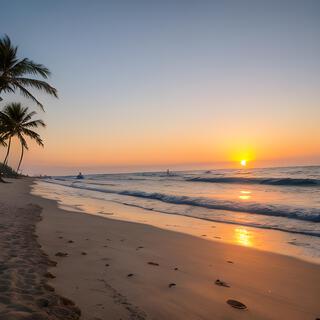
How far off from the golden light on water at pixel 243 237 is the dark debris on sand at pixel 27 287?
479 centimetres

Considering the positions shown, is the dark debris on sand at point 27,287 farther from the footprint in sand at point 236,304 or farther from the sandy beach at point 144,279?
the footprint in sand at point 236,304

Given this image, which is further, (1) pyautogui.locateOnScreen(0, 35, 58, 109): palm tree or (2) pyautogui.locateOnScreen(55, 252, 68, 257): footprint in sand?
(1) pyautogui.locateOnScreen(0, 35, 58, 109): palm tree

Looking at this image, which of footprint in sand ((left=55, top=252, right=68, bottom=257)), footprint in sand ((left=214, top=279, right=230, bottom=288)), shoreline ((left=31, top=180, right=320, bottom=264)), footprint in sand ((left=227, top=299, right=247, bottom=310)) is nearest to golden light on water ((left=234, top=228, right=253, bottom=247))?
shoreline ((left=31, top=180, right=320, bottom=264))

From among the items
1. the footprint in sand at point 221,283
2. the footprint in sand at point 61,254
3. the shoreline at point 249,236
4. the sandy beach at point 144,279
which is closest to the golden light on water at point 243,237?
A: the shoreline at point 249,236

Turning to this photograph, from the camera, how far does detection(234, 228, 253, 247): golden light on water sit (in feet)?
26.1

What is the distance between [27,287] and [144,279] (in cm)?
159

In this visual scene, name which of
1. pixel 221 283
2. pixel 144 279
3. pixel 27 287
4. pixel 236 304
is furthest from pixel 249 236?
pixel 27 287

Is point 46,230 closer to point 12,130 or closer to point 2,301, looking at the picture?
point 2,301

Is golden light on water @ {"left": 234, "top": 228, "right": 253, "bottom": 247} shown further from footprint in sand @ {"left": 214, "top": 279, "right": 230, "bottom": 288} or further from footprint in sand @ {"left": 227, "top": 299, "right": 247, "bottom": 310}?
footprint in sand @ {"left": 227, "top": 299, "right": 247, "bottom": 310}

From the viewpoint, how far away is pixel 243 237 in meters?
8.83

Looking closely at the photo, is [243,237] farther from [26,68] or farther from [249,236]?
[26,68]

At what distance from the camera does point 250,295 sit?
4.23 m

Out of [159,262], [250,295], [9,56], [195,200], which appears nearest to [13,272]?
[159,262]

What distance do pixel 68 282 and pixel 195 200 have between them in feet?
47.4
